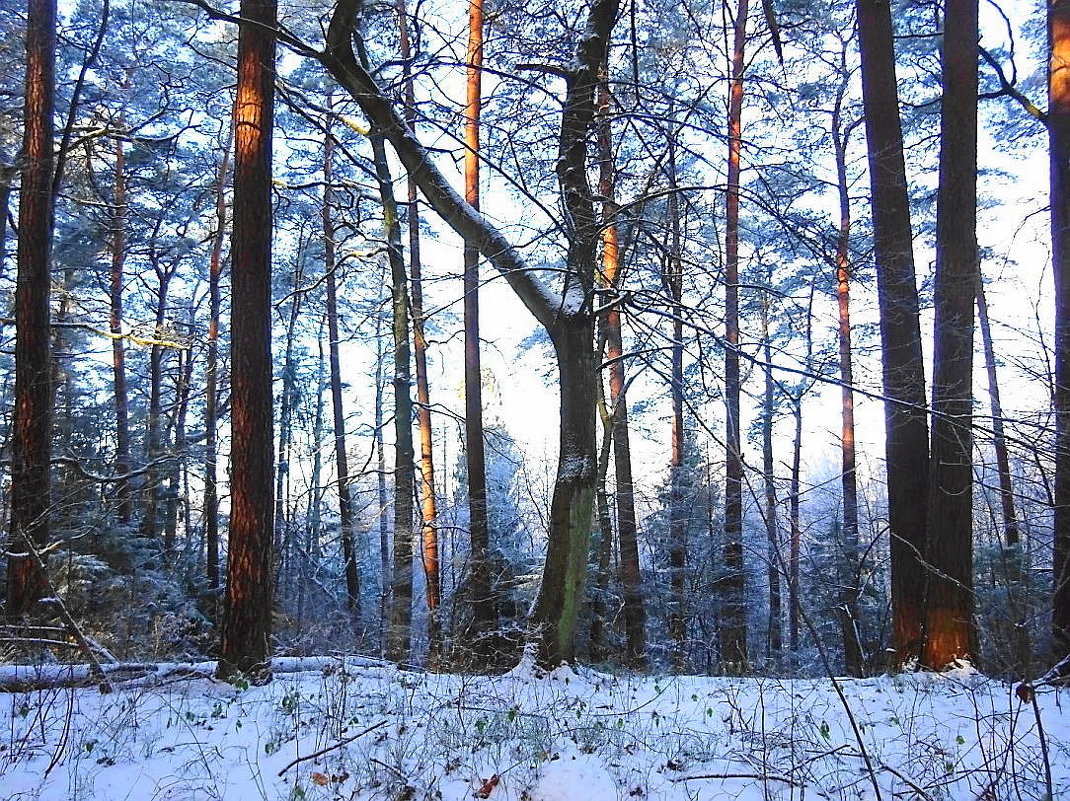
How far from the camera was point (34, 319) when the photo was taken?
826 cm

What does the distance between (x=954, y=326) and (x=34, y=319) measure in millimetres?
10629

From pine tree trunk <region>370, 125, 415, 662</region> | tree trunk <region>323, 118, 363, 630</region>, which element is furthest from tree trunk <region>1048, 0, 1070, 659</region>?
pine tree trunk <region>370, 125, 415, 662</region>

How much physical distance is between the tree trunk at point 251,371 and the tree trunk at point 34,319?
405 centimetres

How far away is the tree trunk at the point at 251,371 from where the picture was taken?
5.25 metres

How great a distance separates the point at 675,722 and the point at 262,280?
471 cm

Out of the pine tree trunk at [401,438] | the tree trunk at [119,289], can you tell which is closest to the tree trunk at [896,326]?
the pine tree trunk at [401,438]

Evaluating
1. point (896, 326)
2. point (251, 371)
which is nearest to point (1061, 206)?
point (896, 326)

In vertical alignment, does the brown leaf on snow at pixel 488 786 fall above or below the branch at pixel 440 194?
below

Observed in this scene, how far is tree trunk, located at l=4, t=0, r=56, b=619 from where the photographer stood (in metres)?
7.66

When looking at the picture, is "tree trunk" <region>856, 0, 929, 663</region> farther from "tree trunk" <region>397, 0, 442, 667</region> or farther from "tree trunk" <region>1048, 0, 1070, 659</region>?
"tree trunk" <region>397, 0, 442, 667</region>

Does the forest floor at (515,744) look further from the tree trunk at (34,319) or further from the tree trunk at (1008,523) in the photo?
the tree trunk at (34,319)

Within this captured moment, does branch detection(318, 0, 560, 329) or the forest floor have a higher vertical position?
branch detection(318, 0, 560, 329)

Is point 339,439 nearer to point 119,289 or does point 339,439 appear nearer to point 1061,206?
point 119,289

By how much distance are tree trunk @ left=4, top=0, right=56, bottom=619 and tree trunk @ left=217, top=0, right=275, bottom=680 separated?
4.05 metres
